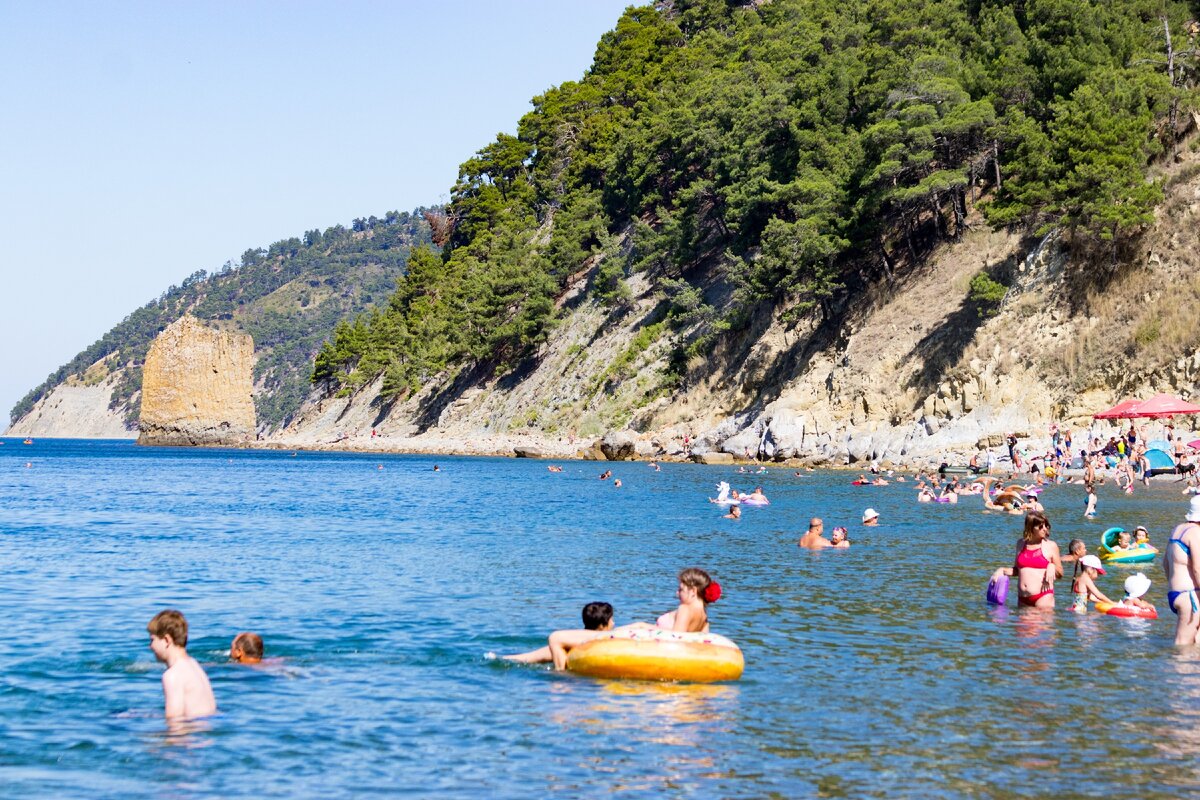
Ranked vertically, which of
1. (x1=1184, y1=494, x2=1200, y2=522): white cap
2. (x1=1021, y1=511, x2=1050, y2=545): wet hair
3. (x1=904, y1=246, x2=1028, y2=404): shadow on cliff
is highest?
(x1=904, y1=246, x2=1028, y2=404): shadow on cliff

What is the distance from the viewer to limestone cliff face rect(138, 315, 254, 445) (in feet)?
424

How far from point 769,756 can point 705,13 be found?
363 feet

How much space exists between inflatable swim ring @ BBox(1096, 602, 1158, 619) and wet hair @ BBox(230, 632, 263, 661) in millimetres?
11592

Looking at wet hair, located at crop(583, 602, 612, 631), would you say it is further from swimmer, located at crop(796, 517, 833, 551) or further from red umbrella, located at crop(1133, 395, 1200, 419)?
red umbrella, located at crop(1133, 395, 1200, 419)

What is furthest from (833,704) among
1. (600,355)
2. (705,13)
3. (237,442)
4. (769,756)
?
(237,442)

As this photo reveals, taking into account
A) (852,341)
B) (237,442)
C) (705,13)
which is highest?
(705,13)

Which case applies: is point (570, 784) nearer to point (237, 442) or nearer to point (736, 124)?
point (736, 124)

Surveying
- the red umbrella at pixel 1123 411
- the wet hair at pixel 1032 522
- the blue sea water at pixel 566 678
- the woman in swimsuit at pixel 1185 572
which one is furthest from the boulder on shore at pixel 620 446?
the woman in swimsuit at pixel 1185 572

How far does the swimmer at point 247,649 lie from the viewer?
43.9 feet

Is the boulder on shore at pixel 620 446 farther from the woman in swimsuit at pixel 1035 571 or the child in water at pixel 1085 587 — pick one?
the woman in swimsuit at pixel 1035 571

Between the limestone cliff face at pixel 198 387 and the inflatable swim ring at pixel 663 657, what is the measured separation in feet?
411

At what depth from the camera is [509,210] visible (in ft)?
361

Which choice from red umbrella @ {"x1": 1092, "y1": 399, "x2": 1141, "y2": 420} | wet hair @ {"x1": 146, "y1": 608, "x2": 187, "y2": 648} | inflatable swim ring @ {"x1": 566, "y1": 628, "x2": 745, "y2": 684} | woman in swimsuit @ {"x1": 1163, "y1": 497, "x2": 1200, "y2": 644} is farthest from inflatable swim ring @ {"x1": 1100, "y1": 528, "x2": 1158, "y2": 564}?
red umbrella @ {"x1": 1092, "y1": 399, "x2": 1141, "y2": 420}

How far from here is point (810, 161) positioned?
67.3 metres
